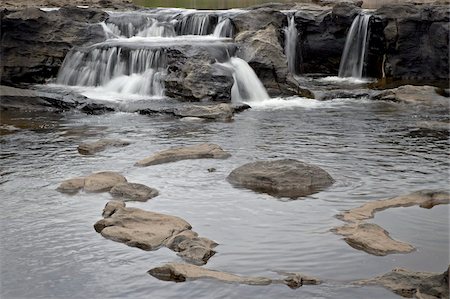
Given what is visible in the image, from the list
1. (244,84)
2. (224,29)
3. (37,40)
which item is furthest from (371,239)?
(37,40)

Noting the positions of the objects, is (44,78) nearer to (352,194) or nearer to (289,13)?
(289,13)

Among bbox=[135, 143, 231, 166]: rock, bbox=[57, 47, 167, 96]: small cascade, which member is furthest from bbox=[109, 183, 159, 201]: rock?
bbox=[57, 47, 167, 96]: small cascade

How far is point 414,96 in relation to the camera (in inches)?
723

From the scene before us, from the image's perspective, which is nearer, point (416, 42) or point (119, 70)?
point (119, 70)

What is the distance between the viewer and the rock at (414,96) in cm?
1800

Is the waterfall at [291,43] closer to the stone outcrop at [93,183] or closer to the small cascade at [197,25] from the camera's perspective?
the small cascade at [197,25]

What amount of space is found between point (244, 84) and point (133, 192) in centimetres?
1021

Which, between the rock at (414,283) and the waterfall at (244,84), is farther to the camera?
the waterfall at (244,84)

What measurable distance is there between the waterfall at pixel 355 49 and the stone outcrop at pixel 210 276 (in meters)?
17.6

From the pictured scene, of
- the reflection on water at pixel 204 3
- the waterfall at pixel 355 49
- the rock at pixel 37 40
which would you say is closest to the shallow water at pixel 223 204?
the rock at pixel 37 40

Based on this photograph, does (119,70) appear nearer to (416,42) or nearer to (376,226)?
(416,42)

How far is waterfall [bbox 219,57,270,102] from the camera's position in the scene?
1922 cm

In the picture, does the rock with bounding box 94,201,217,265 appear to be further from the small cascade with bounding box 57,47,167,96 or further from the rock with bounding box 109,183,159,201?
the small cascade with bounding box 57,47,167,96

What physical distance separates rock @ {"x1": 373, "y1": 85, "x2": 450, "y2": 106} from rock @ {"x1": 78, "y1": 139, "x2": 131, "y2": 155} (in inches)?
327
